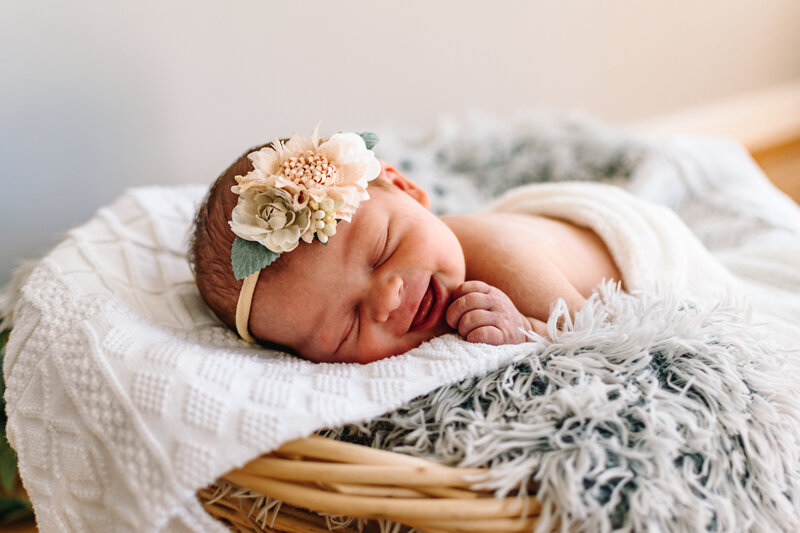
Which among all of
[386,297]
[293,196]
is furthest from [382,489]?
[293,196]

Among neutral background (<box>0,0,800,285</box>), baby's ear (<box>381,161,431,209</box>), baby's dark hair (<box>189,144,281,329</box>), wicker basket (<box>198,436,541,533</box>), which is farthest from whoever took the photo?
neutral background (<box>0,0,800,285</box>)

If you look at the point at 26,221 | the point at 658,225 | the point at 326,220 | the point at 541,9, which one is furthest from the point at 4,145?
the point at 541,9

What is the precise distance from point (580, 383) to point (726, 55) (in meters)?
2.69

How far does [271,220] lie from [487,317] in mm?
337

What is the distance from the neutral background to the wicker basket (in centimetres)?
109

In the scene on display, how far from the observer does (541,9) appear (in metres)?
2.35

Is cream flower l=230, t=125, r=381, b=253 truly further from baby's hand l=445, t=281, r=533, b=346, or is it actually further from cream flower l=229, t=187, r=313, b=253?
baby's hand l=445, t=281, r=533, b=346

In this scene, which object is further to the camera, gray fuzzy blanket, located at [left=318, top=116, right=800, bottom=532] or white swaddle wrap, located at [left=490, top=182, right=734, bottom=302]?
white swaddle wrap, located at [left=490, top=182, right=734, bottom=302]

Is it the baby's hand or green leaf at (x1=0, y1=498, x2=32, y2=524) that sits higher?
the baby's hand

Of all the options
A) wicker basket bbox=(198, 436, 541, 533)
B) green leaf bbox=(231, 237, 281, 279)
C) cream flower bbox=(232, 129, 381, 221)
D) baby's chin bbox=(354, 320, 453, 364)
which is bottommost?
wicker basket bbox=(198, 436, 541, 533)

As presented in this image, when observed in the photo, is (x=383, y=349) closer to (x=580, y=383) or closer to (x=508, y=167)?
(x=580, y=383)

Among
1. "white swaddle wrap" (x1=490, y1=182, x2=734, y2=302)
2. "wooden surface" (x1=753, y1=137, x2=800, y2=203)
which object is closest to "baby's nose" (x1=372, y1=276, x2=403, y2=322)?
"white swaddle wrap" (x1=490, y1=182, x2=734, y2=302)

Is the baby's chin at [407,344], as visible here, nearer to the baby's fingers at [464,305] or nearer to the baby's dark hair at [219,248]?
the baby's fingers at [464,305]

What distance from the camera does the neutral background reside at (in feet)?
4.91
